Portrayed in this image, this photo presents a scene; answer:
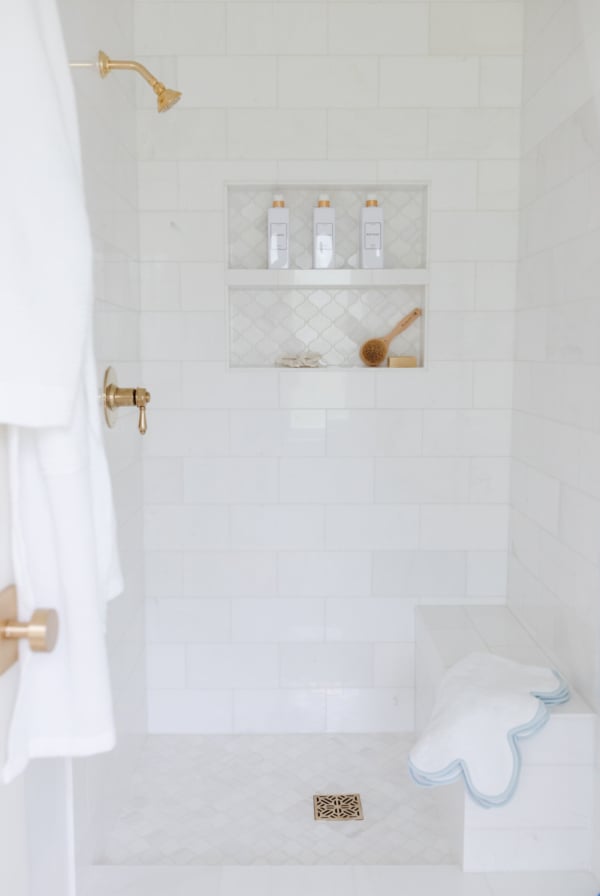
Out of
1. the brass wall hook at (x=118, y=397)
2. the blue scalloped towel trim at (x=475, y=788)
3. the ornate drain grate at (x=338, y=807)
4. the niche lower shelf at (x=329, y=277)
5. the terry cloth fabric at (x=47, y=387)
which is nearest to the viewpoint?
the terry cloth fabric at (x=47, y=387)

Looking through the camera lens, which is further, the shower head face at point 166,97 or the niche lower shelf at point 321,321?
the niche lower shelf at point 321,321

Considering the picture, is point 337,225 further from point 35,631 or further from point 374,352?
point 35,631

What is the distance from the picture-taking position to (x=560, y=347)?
223cm

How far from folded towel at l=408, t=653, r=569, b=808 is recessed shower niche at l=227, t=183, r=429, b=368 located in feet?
3.96

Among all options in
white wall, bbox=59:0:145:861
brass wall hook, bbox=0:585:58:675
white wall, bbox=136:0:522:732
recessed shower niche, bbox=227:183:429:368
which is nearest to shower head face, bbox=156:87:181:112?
white wall, bbox=59:0:145:861

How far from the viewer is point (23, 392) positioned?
88cm

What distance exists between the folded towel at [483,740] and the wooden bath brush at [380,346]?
3.86ft

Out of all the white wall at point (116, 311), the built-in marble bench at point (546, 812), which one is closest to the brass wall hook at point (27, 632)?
the white wall at point (116, 311)

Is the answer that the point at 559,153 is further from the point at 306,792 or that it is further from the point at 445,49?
the point at 306,792

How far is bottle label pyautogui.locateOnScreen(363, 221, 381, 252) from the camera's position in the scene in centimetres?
259

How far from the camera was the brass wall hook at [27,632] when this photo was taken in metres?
0.90

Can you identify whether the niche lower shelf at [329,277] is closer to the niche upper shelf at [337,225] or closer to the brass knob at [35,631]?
the niche upper shelf at [337,225]

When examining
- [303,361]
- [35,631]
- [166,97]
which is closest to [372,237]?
[303,361]

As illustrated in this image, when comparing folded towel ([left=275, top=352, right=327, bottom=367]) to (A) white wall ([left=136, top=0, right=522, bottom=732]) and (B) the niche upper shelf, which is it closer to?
(A) white wall ([left=136, top=0, right=522, bottom=732])
